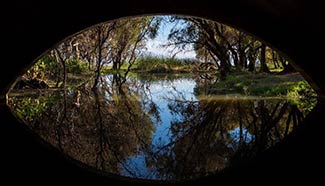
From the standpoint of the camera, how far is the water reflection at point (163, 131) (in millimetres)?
4777

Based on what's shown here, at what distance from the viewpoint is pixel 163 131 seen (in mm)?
7078

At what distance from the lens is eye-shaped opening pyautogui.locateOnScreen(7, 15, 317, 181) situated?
5254mm

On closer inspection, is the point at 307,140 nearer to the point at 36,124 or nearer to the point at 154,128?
the point at 154,128

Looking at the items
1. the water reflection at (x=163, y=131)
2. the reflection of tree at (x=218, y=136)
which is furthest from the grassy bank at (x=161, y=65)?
the reflection of tree at (x=218, y=136)

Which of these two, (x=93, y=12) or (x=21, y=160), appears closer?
(x=21, y=160)

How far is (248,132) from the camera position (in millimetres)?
6395

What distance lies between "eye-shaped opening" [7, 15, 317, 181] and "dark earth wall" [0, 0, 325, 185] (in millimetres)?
396

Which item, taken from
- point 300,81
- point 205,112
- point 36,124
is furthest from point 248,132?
point 300,81

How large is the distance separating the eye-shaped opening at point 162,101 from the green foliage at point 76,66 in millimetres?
44

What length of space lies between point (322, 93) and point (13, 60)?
209 inches

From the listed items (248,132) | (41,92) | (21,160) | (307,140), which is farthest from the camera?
(41,92)

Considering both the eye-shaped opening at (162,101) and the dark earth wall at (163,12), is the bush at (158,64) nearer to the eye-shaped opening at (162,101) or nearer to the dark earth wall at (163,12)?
the eye-shaped opening at (162,101)

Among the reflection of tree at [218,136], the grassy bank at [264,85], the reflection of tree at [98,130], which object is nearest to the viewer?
the reflection of tree at [218,136]

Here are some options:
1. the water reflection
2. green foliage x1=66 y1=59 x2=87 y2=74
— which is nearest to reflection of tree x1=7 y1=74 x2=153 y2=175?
the water reflection
